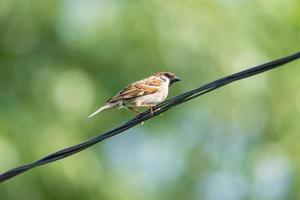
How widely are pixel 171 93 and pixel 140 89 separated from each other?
583 cm

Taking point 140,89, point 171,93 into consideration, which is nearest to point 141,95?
point 140,89

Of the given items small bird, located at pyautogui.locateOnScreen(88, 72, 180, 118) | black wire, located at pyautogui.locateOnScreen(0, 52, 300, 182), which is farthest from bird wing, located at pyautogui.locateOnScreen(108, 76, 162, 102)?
black wire, located at pyautogui.locateOnScreen(0, 52, 300, 182)

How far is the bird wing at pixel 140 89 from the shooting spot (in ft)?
32.9

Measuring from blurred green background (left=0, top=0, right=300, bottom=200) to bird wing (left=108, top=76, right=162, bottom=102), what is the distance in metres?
4.57

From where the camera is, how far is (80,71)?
16047mm

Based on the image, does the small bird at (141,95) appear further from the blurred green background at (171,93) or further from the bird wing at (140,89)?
the blurred green background at (171,93)

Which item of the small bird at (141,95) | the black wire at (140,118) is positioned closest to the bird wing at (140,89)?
the small bird at (141,95)

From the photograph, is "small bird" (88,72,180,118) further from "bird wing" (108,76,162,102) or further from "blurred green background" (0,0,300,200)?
"blurred green background" (0,0,300,200)

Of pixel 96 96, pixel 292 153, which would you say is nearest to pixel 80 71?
pixel 96 96

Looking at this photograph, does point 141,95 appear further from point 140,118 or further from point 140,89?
point 140,118

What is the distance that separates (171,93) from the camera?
Result: 52.9 feet

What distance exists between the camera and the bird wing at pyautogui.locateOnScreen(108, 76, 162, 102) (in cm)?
1003

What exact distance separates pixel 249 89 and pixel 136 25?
2209mm

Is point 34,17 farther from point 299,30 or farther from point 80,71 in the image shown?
point 299,30
